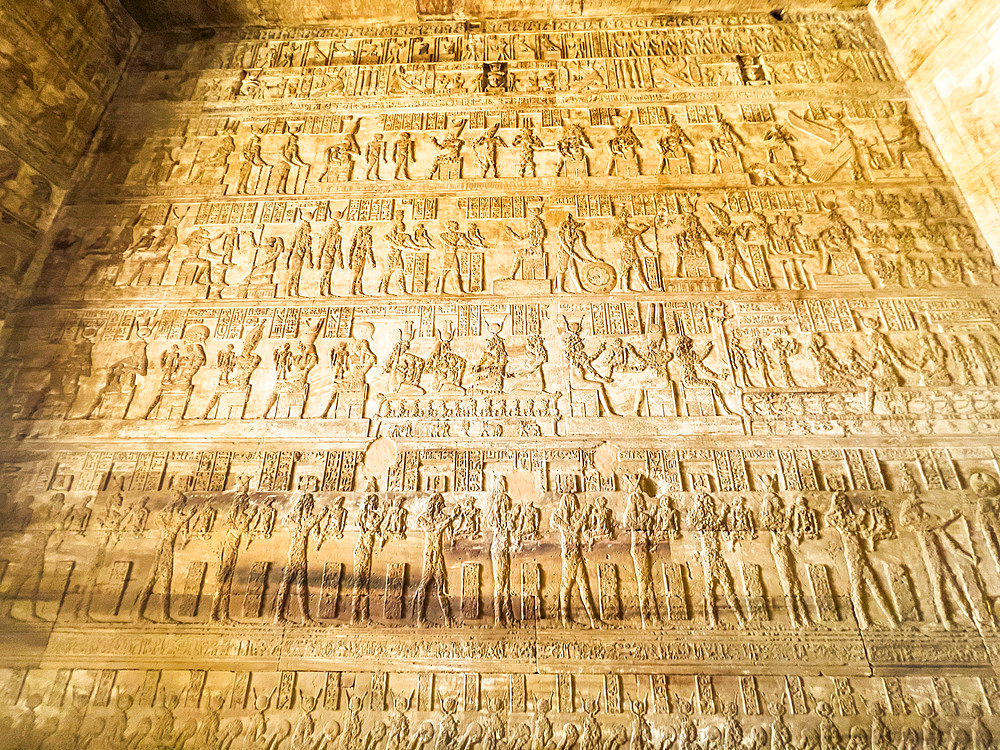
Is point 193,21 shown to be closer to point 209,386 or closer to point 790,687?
point 209,386

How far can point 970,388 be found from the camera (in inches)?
146

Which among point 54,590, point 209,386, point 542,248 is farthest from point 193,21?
point 54,590

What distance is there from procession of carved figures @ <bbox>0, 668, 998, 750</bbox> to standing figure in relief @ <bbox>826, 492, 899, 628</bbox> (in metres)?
0.36

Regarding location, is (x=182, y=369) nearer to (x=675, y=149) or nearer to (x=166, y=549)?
(x=166, y=549)

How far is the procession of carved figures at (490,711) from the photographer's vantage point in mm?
2963

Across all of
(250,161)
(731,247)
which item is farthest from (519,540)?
(250,161)

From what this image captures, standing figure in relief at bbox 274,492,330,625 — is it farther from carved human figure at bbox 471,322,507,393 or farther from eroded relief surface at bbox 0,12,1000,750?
carved human figure at bbox 471,322,507,393

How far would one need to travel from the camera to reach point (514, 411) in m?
3.76

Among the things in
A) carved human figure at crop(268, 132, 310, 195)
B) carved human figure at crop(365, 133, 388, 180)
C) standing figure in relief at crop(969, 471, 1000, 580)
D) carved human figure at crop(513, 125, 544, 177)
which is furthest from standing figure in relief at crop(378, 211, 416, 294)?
standing figure in relief at crop(969, 471, 1000, 580)

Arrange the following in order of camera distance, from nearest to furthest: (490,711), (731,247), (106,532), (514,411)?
(490,711) → (106,532) → (514,411) → (731,247)

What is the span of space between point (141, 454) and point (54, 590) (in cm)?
91

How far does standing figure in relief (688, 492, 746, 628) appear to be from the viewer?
10.6 feet

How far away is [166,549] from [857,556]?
4.21m

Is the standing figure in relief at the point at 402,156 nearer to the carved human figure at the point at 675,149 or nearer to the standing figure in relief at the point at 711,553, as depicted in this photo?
the carved human figure at the point at 675,149
